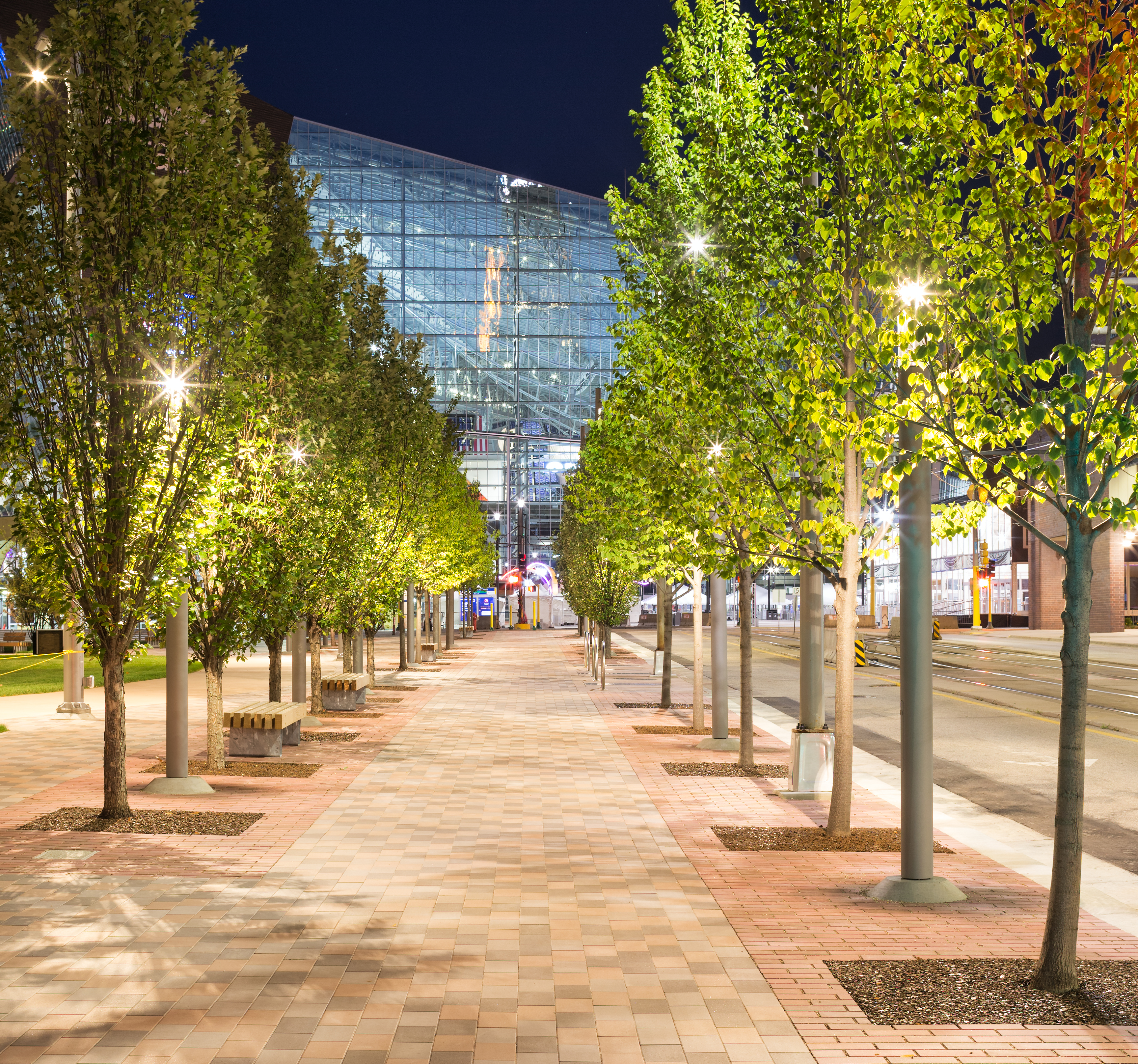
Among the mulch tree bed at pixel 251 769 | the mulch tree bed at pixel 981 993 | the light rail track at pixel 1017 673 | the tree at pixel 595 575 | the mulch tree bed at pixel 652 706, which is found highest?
the tree at pixel 595 575

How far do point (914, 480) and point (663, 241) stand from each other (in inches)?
283

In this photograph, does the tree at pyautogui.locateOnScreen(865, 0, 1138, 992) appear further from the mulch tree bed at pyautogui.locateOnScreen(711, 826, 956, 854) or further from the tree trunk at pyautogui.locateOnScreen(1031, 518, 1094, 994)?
the mulch tree bed at pyautogui.locateOnScreen(711, 826, 956, 854)

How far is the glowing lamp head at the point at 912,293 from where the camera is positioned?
7.60 m

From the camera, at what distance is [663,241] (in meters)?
15.5

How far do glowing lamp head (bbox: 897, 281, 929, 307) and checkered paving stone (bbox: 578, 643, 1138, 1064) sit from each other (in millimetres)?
4041

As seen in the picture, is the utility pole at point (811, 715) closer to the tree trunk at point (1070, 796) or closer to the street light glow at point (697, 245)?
the street light glow at point (697, 245)

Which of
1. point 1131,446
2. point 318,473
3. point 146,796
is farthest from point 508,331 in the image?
point 1131,446

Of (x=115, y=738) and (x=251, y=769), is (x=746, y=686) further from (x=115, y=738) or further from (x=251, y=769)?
(x=115, y=738)

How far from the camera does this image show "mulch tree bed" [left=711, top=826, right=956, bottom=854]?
34.4ft

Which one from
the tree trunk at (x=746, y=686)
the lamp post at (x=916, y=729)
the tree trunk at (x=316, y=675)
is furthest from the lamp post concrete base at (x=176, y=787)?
the tree trunk at (x=316, y=675)

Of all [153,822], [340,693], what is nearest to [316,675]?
[340,693]

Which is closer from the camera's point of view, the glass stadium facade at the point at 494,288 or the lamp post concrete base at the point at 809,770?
the lamp post concrete base at the point at 809,770

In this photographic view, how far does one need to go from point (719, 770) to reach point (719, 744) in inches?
80.9

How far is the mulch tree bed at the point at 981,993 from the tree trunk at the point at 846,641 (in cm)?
348
